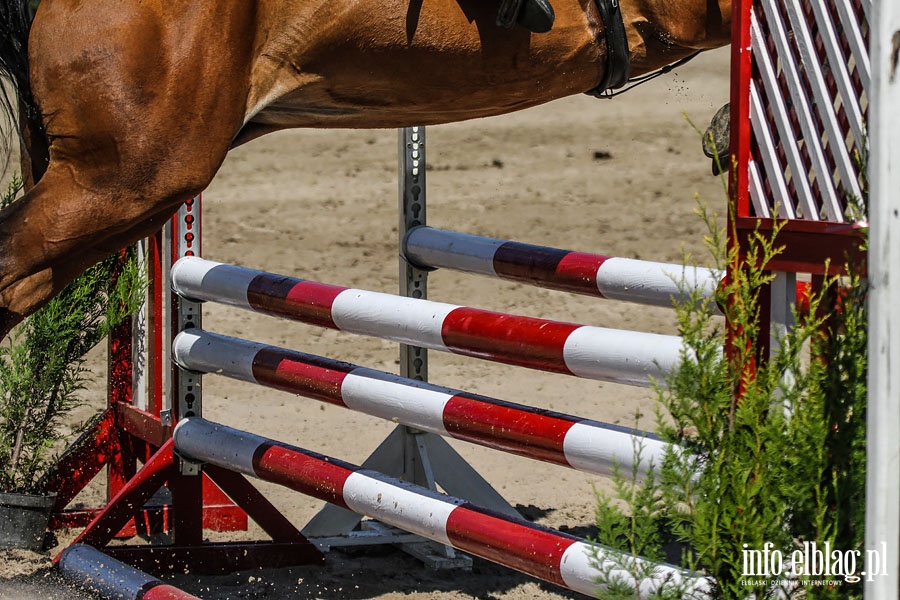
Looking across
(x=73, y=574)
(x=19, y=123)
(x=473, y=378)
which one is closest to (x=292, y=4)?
(x=19, y=123)

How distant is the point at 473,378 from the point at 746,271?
3582 millimetres

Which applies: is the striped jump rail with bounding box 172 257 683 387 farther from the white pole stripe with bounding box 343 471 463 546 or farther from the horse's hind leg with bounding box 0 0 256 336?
the horse's hind leg with bounding box 0 0 256 336

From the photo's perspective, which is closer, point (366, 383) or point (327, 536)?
point (366, 383)

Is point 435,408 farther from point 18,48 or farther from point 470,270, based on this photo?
point 18,48

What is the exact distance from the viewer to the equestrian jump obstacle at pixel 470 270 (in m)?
1.69

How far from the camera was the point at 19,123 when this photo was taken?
2.56m

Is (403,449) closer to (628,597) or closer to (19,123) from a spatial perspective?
(19,123)

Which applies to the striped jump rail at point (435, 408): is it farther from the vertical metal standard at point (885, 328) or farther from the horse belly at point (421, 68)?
the horse belly at point (421, 68)

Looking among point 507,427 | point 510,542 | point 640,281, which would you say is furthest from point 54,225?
point 640,281

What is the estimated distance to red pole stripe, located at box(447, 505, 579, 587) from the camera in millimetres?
2082

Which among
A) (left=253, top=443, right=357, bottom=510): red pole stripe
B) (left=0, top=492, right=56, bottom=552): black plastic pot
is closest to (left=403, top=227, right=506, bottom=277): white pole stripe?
(left=253, top=443, right=357, bottom=510): red pole stripe

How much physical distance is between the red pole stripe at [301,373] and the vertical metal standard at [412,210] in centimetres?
40

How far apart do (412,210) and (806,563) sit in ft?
6.49

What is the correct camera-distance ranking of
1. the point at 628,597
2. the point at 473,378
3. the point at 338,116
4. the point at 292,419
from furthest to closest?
the point at 473,378, the point at 292,419, the point at 338,116, the point at 628,597
